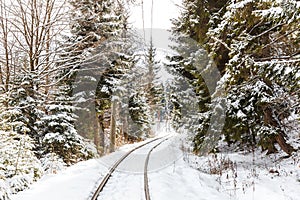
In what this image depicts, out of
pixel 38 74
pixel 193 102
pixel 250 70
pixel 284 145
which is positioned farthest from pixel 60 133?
pixel 284 145

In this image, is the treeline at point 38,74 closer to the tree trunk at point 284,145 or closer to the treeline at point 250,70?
the treeline at point 250,70

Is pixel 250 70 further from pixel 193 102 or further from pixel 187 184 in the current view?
pixel 193 102

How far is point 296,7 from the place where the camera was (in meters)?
5.29


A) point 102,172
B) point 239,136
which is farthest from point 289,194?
point 102,172

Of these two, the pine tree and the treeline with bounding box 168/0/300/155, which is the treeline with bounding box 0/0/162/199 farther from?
the treeline with bounding box 168/0/300/155

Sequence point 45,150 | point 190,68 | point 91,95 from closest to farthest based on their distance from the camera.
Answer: point 45,150, point 190,68, point 91,95

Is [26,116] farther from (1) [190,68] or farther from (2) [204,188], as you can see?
(1) [190,68]

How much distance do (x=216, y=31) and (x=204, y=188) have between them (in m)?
4.66

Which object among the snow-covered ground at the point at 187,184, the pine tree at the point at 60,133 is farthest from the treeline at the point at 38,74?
the snow-covered ground at the point at 187,184

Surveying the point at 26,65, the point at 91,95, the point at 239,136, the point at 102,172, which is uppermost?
the point at 26,65

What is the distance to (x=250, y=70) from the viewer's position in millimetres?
7754

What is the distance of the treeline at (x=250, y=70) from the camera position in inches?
249

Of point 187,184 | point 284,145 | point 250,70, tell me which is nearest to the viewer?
point 250,70

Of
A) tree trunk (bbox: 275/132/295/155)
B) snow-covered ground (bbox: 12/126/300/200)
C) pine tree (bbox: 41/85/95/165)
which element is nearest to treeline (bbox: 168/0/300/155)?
tree trunk (bbox: 275/132/295/155)
